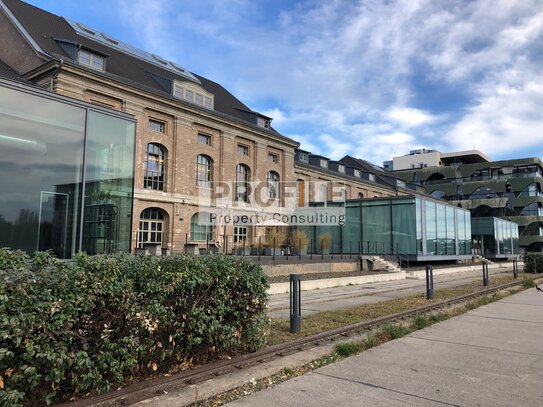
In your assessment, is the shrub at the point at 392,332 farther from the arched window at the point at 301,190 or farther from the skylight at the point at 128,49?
the arched window at the point at 301,190

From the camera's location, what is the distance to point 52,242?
11.6 meters

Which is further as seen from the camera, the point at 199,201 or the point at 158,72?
the point at 158,72

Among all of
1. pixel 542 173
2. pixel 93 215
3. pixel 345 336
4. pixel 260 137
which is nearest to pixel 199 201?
pixel 260 137

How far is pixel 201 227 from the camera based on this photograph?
34969 mm

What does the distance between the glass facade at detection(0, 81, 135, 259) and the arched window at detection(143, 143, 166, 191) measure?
1842cm

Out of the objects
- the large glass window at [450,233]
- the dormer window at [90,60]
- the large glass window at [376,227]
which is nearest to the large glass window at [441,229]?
the large glass window at [450,233]

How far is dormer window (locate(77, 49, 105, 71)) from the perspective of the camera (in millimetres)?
27789

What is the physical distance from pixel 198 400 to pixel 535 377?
13.5ft

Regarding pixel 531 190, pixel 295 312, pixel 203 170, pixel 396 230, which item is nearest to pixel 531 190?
pixel 531 190

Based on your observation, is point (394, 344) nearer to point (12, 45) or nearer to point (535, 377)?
point (535, 377)

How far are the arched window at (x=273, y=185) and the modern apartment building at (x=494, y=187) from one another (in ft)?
179

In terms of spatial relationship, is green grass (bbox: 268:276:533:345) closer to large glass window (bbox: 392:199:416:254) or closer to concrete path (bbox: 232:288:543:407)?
concrete path (bbox: 232:288:543:407)

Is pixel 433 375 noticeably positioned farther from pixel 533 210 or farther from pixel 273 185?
pixel 533 210

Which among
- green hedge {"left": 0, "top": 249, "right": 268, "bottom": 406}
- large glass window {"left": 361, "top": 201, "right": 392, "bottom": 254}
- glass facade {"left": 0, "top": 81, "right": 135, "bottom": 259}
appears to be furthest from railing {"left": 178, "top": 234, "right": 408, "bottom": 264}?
green hedge {"left": 0, "top": 249, "right": 268, "bottom": 406}
